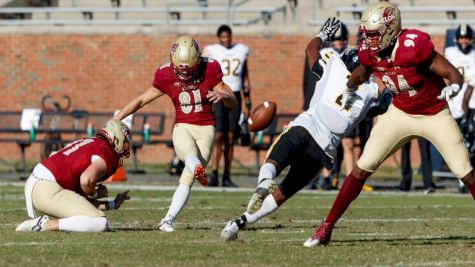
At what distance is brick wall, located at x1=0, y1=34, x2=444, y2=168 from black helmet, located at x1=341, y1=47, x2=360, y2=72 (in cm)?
1120

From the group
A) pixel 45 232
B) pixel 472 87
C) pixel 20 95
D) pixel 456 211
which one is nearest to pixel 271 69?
pixel 20 95

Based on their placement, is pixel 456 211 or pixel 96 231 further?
pixel 456 211

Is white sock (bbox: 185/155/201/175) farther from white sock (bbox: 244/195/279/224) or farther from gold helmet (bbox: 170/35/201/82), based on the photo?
white sock (bbox: 244/195/279/224)

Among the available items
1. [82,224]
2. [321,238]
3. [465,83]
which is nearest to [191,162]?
[82,224]

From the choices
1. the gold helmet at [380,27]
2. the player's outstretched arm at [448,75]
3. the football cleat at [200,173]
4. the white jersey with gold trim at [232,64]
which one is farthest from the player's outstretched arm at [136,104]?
the white jersey with gold trim at [232,64]

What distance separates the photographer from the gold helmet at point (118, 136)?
32.9 feet

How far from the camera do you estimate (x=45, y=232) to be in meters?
9.82

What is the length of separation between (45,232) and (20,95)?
13.0 meters

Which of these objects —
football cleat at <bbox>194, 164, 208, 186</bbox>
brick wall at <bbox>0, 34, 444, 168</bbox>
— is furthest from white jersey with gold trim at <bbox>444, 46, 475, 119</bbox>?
football cleat at <bbox>194, 164, 208, 186</bbox>

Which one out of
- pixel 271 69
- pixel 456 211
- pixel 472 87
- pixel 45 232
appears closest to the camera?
pixel 45 232

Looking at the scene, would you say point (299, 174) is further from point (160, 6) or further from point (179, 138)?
point (160, 6)

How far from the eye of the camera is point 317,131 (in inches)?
375

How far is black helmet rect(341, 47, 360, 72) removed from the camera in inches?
392

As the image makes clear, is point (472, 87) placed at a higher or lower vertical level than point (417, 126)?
lower
